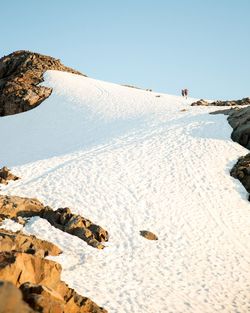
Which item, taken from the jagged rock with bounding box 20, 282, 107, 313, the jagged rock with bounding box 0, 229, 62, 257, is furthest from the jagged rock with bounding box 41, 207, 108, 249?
the jagged rock with bounding box 20, 282, 107, 313

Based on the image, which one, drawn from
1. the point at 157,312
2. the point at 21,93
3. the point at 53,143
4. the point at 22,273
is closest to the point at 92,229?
the point at 157,312

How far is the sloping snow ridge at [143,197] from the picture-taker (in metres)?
16.2

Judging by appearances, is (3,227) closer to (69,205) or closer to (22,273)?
(69,205)

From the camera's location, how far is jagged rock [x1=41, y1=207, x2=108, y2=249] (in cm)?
1914

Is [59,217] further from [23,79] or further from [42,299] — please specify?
[23,79]

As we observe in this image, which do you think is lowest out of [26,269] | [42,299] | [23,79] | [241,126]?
[26,269]

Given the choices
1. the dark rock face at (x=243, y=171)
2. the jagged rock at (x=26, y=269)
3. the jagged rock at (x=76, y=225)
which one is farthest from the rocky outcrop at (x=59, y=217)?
the dark rock face at (x=243, y=171)

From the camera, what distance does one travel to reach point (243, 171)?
29.3 metres

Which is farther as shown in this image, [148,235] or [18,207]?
[18,207]

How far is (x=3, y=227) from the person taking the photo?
1844cm

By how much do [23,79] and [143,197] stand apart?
3810 centimetres

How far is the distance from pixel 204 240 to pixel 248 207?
21.5 ft

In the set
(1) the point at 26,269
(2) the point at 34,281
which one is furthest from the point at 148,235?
(1) the point at 26,269

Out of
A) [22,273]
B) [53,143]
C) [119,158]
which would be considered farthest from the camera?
[53,143]
